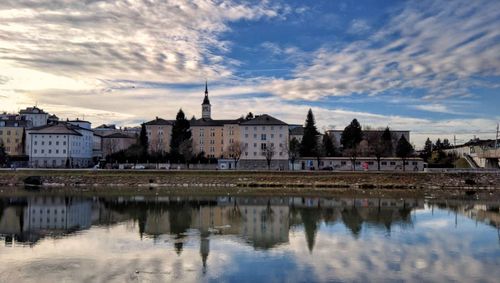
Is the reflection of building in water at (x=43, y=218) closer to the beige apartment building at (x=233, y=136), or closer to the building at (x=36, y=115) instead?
the beige apartment building at (x=233, y=136)

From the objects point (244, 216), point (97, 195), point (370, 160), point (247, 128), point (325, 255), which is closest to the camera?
point (325, 255)

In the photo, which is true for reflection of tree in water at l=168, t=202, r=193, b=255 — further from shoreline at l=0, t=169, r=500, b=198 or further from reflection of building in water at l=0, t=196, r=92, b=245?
shoreline at l=0, t=169, r=500, b=198

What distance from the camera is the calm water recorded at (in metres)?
18.1

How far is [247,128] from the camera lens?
90188 millimetres

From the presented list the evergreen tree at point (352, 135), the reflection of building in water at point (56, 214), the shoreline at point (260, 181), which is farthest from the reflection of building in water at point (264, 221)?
the evergreen tree at point (352, 135)

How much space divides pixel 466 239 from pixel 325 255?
33.2 feet

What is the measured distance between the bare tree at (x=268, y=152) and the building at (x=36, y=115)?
205 ft

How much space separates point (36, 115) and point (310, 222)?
107088mm

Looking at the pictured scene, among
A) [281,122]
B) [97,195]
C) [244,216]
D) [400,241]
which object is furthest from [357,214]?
[281,122]

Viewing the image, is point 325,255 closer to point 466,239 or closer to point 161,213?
point 466,239

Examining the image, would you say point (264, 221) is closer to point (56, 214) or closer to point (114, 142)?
point (56, 214)

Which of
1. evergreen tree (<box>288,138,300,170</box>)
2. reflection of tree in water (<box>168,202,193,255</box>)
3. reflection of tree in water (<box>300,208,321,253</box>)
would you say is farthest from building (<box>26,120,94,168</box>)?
reflection of tree in water (<box>300,208,321,253</box>)

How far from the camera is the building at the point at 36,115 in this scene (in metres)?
121

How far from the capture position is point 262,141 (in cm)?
8988
